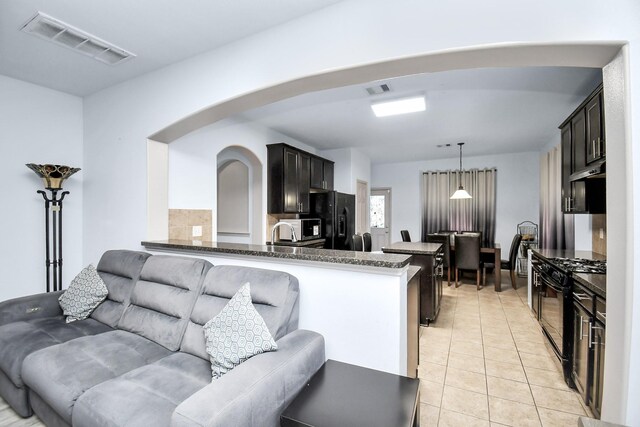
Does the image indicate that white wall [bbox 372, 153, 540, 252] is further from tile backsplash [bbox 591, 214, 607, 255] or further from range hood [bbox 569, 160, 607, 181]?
range hood [bbox 569, 160, 607, 181]

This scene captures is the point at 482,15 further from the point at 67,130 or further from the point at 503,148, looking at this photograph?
the point at 503,148

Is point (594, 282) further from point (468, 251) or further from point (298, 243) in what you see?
point (468, 251)

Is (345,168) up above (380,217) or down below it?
above

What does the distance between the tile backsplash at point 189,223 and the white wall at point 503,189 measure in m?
5.51

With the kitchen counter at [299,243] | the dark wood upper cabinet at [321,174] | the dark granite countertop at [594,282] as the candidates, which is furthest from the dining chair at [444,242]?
the dark granite countertop at [594,282]

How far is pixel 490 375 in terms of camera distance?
2.54m

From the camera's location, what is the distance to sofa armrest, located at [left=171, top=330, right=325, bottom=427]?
3.63 ft

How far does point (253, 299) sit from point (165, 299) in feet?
2.46

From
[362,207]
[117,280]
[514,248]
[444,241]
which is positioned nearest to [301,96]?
[117,280]

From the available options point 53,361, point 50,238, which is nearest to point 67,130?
point 50,238

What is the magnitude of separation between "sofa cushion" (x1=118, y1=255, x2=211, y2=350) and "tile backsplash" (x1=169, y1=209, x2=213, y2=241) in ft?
2.87

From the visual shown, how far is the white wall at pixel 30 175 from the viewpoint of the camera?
Result: 288cm

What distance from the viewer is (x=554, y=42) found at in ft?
4.56

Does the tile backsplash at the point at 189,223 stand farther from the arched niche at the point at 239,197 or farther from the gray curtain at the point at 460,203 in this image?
the gray curtain at the point at 460,203
